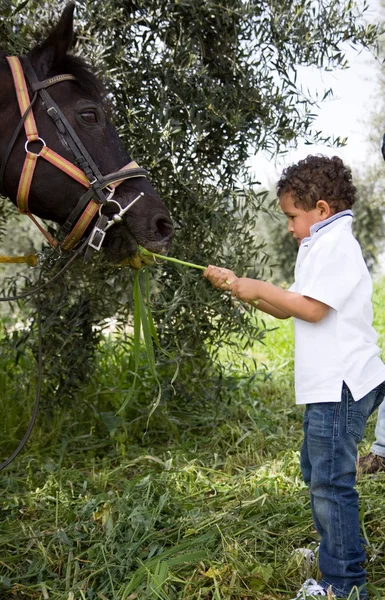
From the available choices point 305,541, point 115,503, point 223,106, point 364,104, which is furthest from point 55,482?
point 364,104

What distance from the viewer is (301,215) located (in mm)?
2391

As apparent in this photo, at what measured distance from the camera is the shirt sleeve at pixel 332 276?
2.16 m

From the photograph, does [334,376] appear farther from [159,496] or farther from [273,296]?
[159,496]

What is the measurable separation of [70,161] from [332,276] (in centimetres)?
110

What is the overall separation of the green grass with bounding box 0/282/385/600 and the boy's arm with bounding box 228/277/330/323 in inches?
36.8

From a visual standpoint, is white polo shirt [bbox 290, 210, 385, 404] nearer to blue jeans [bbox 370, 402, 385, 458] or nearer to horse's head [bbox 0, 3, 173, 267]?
horse's head [bbox 0, 3, 173, 267]

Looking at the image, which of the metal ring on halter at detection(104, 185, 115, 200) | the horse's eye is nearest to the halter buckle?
the metal ring on halter at detection(104, 185, 115, 200)

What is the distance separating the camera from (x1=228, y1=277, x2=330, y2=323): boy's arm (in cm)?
218

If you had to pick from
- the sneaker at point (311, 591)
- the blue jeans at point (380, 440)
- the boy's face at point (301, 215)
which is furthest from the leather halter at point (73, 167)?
the blue jeans at point (380, 440)

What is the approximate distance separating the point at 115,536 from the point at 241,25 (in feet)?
9.10

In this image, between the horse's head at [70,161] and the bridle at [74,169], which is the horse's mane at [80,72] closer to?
the horse's head at [70,161]

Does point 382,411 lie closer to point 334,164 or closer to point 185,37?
point 334,164

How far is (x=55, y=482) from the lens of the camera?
3.37m

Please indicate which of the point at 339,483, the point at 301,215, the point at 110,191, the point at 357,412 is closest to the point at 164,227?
the point at 110,191
